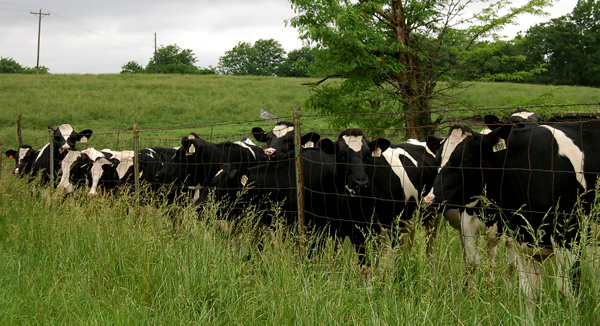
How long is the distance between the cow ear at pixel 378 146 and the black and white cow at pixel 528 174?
85cm

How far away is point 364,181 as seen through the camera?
5.67 metres

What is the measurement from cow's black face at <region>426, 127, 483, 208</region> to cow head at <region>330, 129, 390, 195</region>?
879 mm

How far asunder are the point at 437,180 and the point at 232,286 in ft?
8.48

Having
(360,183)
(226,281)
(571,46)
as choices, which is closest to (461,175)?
(360,183)

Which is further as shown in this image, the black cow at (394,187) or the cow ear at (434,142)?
the cow ear at (434,142)

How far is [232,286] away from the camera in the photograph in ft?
12.9

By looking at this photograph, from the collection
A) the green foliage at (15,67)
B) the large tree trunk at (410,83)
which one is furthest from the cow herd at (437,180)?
the green foliage at (15,67)

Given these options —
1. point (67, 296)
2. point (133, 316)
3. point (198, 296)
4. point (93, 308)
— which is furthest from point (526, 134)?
point (67, 296)

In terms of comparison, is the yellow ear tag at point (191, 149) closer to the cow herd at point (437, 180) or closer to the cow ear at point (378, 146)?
the cow herd at point (437, 180)

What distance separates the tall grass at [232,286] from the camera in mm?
3291

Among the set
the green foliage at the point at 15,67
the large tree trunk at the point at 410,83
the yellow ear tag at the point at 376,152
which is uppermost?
the green foliage at the point at 15,67

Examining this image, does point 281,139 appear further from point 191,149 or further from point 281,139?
point 191,149

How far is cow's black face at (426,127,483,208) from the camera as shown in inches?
205

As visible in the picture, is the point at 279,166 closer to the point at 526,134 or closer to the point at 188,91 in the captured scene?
the point at 526,134
